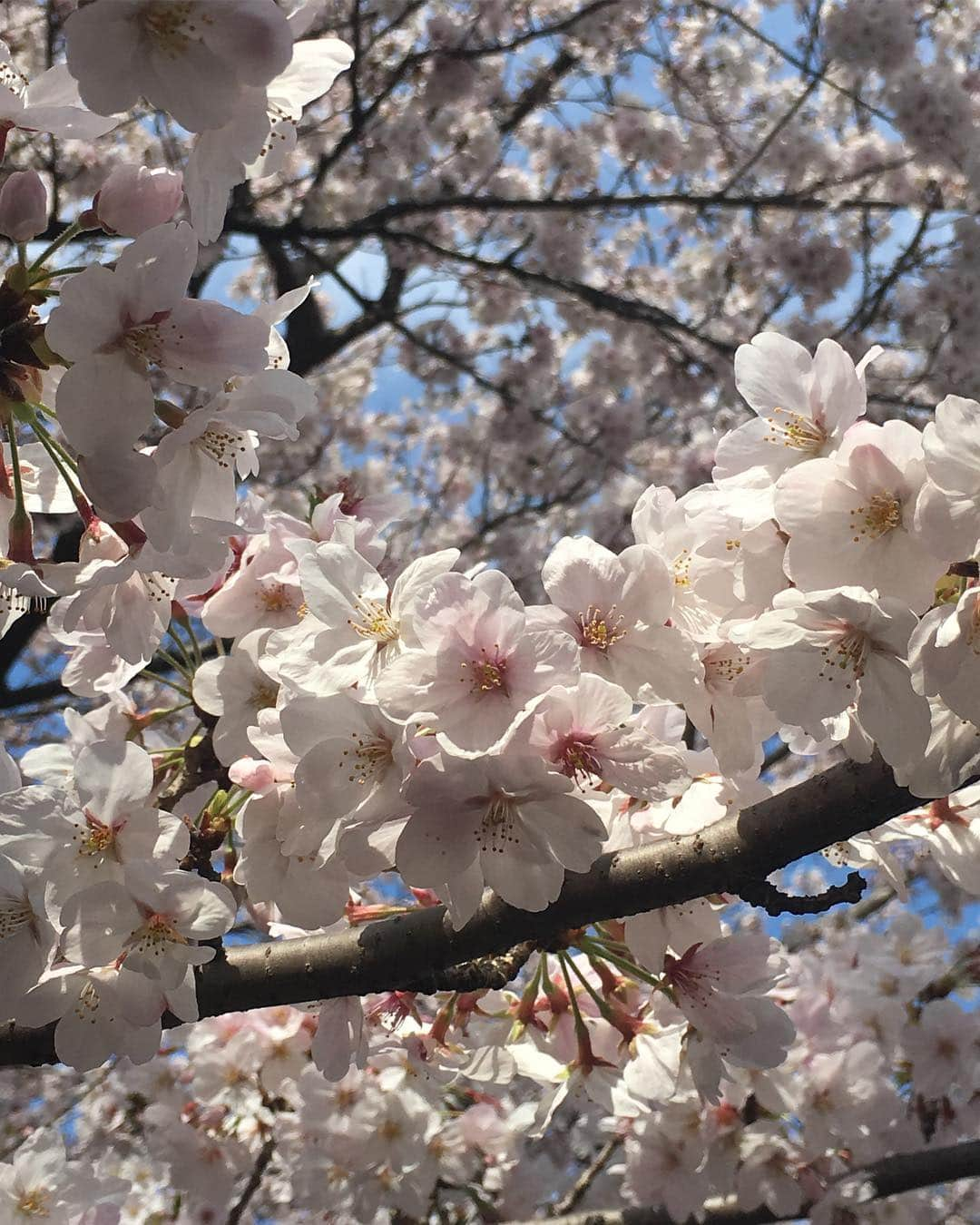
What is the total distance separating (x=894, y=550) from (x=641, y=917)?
65 centimetres

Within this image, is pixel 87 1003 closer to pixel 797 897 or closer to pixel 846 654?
pixel 797 897

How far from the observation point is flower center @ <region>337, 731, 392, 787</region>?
117 centimetres

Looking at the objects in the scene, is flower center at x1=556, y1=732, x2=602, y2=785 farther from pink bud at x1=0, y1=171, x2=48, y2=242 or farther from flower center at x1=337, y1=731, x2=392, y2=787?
pink bud at x1=0, y1=171, x2=48, y2=242

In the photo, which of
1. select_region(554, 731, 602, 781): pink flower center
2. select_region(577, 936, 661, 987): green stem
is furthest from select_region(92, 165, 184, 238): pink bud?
select_region(577, 936, 661, 987): green stem

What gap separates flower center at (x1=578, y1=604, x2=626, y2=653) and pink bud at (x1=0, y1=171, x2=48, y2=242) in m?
A: 0.77

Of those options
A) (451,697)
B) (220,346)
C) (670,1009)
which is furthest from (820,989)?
(220,346)

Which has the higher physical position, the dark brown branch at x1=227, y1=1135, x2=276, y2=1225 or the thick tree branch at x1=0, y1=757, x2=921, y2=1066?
the thick tree branch at x1=0, y1=757, x2=921, y2=1066

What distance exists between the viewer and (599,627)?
122cm

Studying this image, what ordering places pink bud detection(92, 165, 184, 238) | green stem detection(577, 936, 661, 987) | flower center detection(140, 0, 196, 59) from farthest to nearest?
green stem detection(577, 936, 661, 987), pink bud detection(92, 165, 184, 238), flower center detection(140, 0, 196, 59)

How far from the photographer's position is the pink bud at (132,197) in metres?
1.17

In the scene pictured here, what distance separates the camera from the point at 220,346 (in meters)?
1.08

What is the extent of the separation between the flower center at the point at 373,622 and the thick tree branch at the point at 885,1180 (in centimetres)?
178

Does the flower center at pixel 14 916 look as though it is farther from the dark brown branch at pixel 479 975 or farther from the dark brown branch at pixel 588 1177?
the dark brown branch at pixel 588 1177

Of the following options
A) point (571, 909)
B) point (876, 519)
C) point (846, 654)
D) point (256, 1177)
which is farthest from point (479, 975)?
point (256, 1177)
